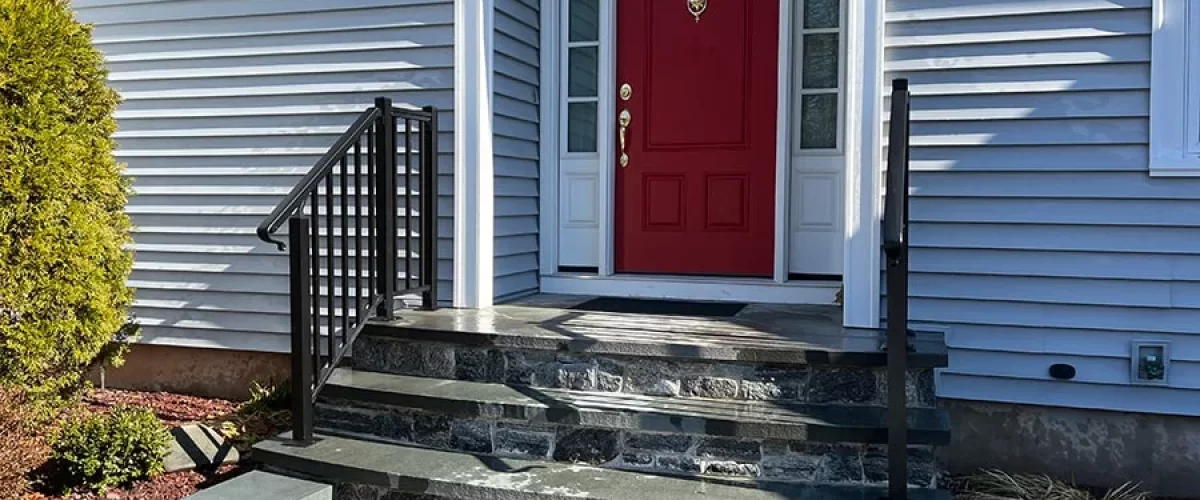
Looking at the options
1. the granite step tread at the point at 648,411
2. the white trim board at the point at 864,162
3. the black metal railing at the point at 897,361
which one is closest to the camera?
the black metal railing at the point at 897,361

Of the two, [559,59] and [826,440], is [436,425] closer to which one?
[826,440]

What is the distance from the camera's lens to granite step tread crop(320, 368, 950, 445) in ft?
9.22

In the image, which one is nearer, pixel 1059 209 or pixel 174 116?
pixel 1059 209

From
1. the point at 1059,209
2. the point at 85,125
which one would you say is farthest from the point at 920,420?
the point at 85,125

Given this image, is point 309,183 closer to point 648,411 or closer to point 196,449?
point 196,449

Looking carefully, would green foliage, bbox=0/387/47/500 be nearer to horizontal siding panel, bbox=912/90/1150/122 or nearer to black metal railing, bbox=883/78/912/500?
black metal railing, bbox=883/78/912/500

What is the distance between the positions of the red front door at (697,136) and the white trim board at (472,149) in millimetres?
741

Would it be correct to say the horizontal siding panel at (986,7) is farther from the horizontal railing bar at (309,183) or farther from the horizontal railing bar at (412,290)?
the horizontal railing bar at (412,290)

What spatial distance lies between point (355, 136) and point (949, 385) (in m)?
2.53

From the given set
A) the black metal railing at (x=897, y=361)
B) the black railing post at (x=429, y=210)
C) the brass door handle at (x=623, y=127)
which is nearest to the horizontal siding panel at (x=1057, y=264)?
the black metal railing at (x=897, y=361)

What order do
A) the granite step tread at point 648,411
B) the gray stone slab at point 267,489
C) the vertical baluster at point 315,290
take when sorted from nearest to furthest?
the granite step tread at point 648,411
the gray stone slab at point 267,489
the vertical baluster at point 315,290

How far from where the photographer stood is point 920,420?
2842mm

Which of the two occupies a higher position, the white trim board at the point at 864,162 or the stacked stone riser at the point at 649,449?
the white trim board at the point at 864,162

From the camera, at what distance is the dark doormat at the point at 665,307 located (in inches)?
155
